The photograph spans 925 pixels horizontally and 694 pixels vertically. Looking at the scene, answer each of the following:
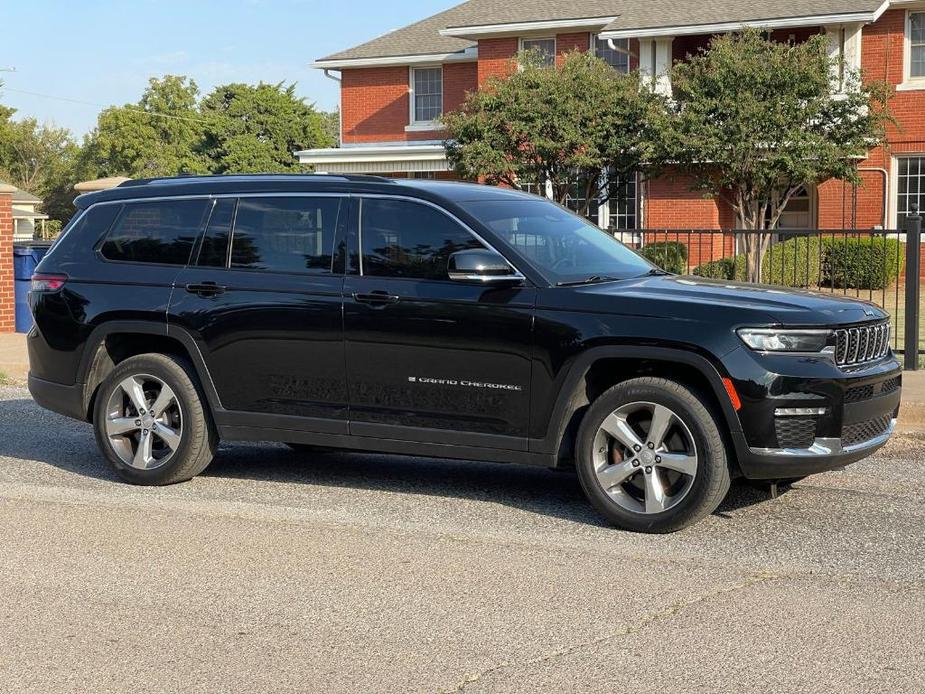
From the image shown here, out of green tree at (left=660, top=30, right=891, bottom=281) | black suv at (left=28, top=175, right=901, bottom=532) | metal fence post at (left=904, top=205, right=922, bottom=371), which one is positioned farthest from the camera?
green tree at (left=660, top=30, right=891, bottom=281)

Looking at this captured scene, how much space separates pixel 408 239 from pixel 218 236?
4.27ft

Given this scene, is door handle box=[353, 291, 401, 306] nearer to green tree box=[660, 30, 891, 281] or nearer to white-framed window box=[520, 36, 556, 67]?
green tree box=[660, 30, 891, 281]

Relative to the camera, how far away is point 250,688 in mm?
4262

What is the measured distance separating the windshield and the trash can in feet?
37.3

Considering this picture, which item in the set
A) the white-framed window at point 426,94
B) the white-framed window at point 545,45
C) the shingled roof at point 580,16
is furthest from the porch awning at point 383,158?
the white-framed window at point 545,45

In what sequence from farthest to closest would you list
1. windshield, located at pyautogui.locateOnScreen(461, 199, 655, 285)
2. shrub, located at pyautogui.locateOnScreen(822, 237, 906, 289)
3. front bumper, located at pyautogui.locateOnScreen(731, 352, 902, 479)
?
shrub, located at pyautogui.locateOnScreen(822, 237, 906, 289), windshield, located at pyautogui.locateOnScreen(461, 199, 655, 285), front bumper, located at pyautogui.locateOnScreen(731, 352, 902, 479)

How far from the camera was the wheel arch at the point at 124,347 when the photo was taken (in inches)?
297

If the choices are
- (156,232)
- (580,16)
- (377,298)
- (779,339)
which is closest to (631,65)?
(580,16)

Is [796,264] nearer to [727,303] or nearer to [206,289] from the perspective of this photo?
[727,303]

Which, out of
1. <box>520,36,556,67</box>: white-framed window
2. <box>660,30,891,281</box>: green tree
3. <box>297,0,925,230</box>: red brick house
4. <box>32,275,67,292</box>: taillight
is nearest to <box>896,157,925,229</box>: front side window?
<box>297,0,925,230</box>: red brick house

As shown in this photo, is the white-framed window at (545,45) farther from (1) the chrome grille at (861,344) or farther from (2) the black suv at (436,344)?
(1) the chrome grille at (861,344)

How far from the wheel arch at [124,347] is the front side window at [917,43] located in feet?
87.2

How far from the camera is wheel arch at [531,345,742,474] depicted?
6203mm

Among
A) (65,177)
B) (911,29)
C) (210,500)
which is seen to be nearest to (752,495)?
(210,500)
